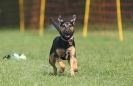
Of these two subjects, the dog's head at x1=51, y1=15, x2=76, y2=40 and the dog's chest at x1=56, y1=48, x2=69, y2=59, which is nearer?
the dog's head at x1=51, y1=15, x2=76, y2=40

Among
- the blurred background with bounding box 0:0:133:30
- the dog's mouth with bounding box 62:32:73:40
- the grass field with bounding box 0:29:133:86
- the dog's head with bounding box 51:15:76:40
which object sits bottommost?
the blurred background with bounding box 0:0:133:30

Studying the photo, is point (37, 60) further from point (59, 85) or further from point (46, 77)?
point (59, 85)

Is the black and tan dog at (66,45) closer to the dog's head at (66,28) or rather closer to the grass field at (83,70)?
the dog's head at (66,28)

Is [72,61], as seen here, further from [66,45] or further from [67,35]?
[67,35]

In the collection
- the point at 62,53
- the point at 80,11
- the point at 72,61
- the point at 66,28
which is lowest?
the point at 80,11

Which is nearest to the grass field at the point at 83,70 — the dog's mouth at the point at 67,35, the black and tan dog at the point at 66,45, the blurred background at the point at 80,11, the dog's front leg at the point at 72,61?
the dog's front leg at the point at 72,61

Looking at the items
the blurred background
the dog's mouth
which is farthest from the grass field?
the blurred background

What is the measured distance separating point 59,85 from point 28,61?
4.00 meters

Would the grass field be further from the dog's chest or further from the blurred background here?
the blurred background

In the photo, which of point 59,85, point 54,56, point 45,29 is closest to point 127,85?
point 59,85

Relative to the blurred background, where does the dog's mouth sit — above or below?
above

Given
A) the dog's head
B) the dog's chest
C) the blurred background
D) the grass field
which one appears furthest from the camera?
the blurred background

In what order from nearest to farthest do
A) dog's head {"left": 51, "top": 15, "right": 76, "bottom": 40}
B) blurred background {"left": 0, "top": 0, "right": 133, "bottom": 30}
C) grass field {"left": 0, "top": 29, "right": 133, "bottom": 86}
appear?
grass field {"left": 0, "top": 29, "right": 133, "bottom": 86}, dog's head {"left": 51, "top": 15, "right": 76, "bottom": 40}, blurred background {"left": 0, "top": 0, "right": 133, "bottom": 30}

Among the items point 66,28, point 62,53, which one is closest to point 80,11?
point 62,53
